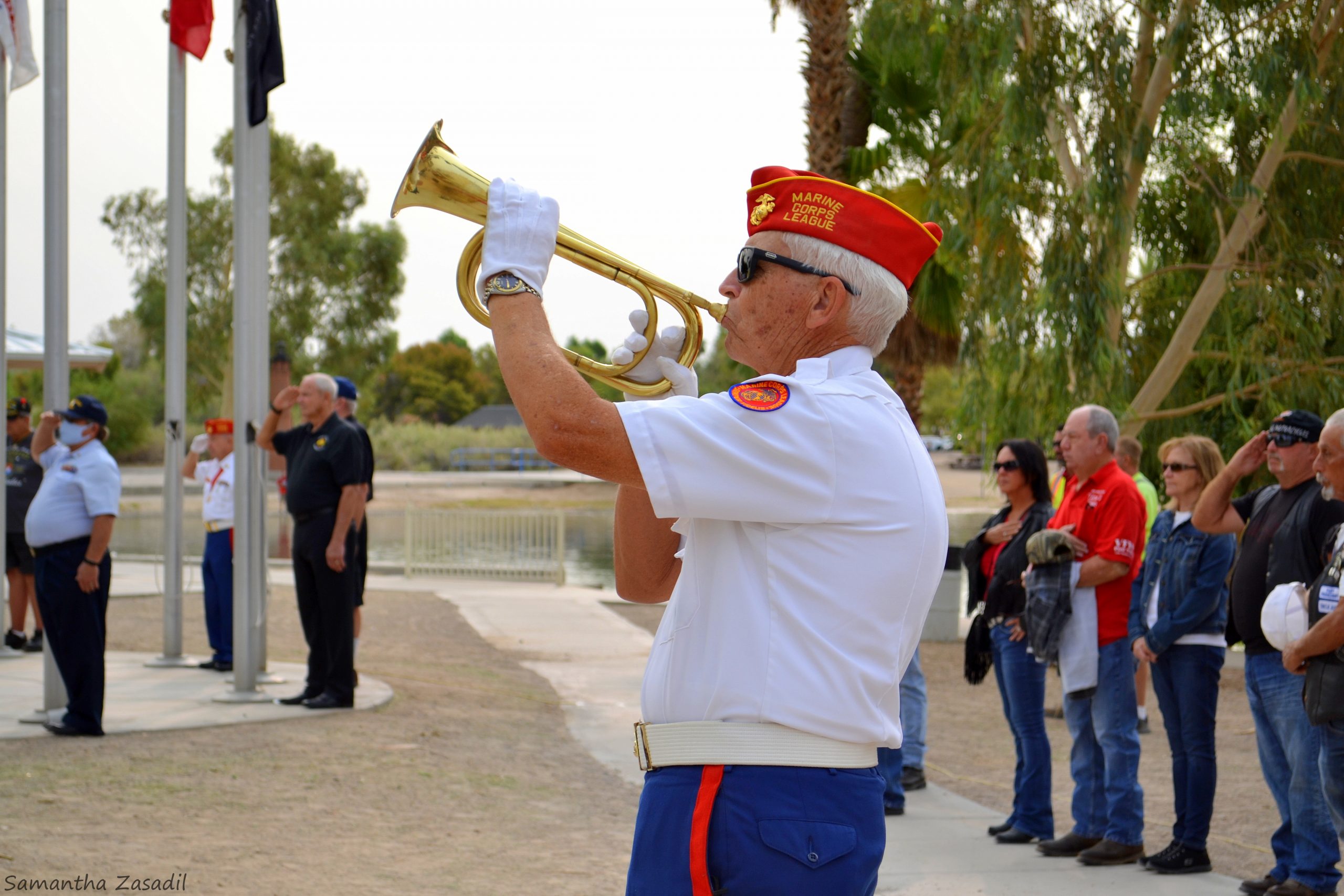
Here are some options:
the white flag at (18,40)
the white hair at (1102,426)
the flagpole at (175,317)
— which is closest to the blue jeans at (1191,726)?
the white hair at (1102,426)

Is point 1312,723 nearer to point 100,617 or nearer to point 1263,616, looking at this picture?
point 1263,616

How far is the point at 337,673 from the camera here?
830 cm

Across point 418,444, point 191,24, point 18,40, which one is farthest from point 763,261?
point 418,444

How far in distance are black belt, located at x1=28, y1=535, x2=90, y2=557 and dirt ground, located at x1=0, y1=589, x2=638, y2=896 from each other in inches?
40.5

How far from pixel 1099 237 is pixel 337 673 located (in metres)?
7.61

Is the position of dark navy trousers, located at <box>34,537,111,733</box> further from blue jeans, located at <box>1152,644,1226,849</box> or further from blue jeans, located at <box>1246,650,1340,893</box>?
blue jeans, located at <box>1246,650,1340,893</box>

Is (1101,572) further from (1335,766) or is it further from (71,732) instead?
(71,732)

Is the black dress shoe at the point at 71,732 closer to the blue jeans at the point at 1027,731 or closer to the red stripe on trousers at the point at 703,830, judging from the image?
the blue jeans at the point at 1027,731

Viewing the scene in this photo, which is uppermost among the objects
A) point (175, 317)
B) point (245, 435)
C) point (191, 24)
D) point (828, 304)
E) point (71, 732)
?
point (191, 24)

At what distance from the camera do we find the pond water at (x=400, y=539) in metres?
21.4

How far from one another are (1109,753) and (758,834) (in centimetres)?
448

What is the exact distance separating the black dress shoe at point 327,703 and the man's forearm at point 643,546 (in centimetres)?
633

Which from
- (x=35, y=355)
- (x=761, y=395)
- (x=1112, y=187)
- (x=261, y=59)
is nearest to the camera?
(x=761, y=395)

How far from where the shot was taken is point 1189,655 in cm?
595
